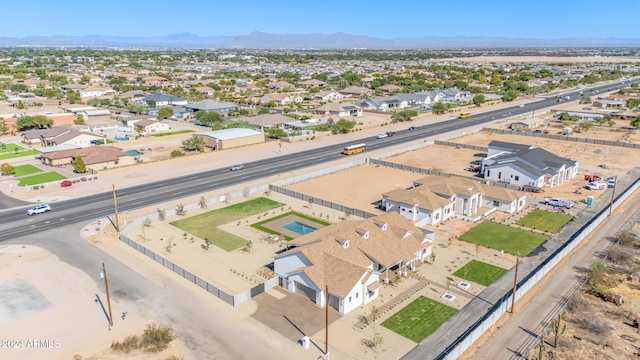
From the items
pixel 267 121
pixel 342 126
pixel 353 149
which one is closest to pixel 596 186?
pixel 353 149

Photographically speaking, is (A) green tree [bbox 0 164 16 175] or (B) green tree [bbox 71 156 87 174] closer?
(B) green tree [bbox 71 156 87 174]

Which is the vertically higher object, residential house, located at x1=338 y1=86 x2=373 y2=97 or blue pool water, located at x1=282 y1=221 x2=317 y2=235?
residential house, located at x1=338 y1=86 x2=373 y2=97

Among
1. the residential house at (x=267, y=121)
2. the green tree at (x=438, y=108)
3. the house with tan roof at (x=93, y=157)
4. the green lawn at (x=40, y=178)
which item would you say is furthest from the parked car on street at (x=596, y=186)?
the green lawn at (x=40, y=178)

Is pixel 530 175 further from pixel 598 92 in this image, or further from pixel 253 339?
pixel 598 92

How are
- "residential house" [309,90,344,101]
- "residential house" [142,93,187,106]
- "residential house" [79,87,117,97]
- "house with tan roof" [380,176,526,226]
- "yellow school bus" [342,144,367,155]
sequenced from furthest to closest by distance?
"residential house" [79,87,117,97] < "residential house" [309,90,344,101] < "residential house" [142,93,187,106] < "yellow school bus" [342,144,367,155] < "house with tan roof" [380,176,526,226]

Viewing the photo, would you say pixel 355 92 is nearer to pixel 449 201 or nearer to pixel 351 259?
pixel 449 201

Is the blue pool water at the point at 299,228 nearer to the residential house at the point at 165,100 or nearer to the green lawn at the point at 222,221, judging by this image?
the green lawn at the point at 222,221

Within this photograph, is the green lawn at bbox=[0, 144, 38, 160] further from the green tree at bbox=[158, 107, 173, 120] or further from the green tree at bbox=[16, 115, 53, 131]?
the green tree at bbox=[158, 107, 173, 120]

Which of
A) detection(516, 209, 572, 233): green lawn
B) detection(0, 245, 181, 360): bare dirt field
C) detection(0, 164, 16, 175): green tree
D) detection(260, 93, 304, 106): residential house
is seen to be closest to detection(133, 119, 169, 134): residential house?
detection(0, 164, 16, 175): green tree
